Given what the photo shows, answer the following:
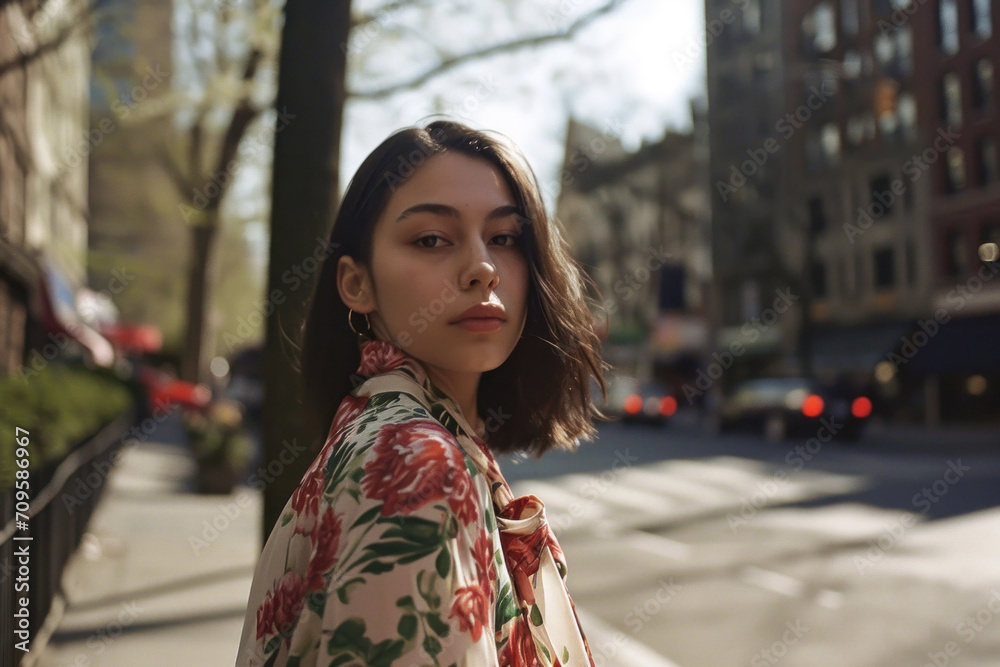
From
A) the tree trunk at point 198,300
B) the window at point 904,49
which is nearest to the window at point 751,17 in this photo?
the window at point 904,49

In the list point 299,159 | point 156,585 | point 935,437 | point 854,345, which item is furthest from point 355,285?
point 854,345

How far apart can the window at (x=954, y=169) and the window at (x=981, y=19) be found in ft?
14.5

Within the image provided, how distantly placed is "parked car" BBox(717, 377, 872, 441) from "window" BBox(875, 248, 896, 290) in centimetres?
896

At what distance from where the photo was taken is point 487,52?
6.90m

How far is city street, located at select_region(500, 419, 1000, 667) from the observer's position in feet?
19.7

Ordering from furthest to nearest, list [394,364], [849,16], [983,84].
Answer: [849,16] < [983,84] < [394,364]

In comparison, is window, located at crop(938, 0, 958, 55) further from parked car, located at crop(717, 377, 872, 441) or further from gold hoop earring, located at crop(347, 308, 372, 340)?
gold hoop earring, located at crop(347, 308, 372, 340)

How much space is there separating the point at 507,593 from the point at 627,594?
6.36 m

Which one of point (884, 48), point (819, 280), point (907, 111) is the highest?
point (884, 48)

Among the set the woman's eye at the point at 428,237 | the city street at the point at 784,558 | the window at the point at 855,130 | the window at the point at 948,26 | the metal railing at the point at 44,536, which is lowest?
the city street at the point at 784,558

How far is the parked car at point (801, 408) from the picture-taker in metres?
22.2

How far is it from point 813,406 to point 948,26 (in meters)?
12.0

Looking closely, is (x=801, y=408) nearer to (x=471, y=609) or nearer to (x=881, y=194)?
(x=881, y=194)

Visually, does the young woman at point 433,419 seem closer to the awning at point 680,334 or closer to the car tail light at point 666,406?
the car tail light at point 666,406
